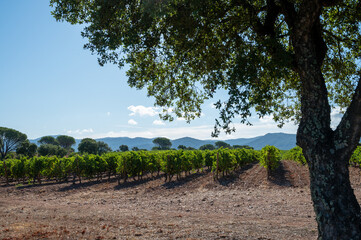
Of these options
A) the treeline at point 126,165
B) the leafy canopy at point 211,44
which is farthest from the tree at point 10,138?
the leafy canopy at point 211,44

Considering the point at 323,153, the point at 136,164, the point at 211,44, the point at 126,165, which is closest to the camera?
the point at 323,153

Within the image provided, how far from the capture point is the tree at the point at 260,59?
5062 millimetres

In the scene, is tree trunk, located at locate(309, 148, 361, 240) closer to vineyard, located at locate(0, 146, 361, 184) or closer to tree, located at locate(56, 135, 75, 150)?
vineyard, located at locate(0, 146, 361, 184)

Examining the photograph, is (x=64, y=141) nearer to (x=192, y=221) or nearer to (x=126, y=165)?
(x=126, y=165)

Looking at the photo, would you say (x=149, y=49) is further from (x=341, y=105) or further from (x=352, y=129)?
(x=341, y=105)

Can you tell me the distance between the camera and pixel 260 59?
21.8ft

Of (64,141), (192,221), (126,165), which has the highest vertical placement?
(64,141)

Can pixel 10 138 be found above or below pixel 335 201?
above

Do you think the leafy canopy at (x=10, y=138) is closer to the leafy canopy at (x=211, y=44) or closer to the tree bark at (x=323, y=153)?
the leafy canopy at (x=211, y=44)

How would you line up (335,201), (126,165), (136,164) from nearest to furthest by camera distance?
(335,201), (126,165), (136,164)

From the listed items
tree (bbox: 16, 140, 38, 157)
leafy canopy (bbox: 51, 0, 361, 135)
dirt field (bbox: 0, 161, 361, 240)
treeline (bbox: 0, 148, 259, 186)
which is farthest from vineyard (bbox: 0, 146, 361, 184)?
tree (bbox: 16, 140, 38, 157)

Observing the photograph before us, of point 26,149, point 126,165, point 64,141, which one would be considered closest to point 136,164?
point 126,165

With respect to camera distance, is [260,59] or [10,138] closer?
[260,59]

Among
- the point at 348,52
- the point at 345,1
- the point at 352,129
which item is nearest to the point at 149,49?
the point at 352,129
